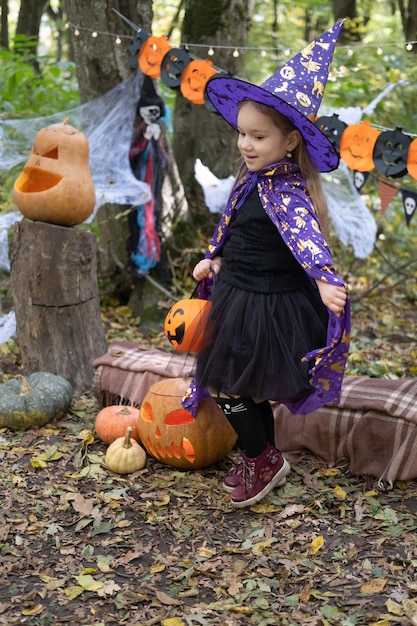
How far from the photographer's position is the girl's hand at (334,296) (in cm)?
286

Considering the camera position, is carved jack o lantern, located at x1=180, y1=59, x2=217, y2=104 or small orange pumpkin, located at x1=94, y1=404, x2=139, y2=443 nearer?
small orange pumpkin, located at x1=94, y1=404, x2=139, y2=443

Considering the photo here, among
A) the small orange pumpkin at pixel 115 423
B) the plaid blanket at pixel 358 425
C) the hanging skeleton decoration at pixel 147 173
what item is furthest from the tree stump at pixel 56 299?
the hanging skeleton decoration at pixel 147 173

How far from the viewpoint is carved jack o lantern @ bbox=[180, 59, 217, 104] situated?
5059 mm

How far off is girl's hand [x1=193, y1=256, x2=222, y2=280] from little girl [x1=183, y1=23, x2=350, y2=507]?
122 mm

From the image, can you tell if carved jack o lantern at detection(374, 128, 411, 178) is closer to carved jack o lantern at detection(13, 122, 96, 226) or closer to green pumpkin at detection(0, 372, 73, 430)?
carved jack o lantern at detection(13, 122, 96, 226)

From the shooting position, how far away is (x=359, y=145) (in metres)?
4.57

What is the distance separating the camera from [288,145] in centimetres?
309

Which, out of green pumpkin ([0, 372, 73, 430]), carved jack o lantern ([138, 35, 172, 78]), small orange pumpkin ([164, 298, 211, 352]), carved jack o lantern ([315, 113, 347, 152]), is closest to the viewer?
small orange pumpkin ([164, 298, 211, 352])

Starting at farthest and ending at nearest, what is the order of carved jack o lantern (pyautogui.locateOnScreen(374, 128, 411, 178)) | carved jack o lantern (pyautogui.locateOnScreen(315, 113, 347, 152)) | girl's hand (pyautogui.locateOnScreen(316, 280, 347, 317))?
1. carved jack o lantern (pyautogui.locateOnScreen(315, 113, 347, 152))
2. carved jack o lantern (pyautogui.locateOnScreen(374, 128, 411, 178))
3. girl's hand (pyautogui.locateOnScreen(316, 280, 347, 317))

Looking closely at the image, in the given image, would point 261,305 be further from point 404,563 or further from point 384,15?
A: point 384,15

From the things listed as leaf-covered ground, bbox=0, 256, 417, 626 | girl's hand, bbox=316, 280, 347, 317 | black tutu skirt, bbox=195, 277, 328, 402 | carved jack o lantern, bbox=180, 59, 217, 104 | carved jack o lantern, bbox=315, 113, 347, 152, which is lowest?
leaf-covered ground, bbox=0, 256, 417, 626

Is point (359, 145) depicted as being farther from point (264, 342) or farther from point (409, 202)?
point (264, 342)

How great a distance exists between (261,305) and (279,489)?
3.43 feet

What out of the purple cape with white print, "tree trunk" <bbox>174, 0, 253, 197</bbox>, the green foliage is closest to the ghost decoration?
the purple cape with white print
